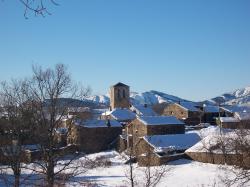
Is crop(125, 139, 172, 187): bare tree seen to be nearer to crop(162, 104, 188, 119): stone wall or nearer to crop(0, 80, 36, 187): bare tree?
crop(0, 80, 36, 187): bare tree

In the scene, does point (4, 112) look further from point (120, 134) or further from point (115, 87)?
point (115, 87)

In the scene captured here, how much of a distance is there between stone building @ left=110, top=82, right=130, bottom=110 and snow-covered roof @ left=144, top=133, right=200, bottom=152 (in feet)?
135

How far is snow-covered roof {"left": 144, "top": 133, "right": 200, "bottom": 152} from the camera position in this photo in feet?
154

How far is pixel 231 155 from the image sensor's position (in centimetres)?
4238

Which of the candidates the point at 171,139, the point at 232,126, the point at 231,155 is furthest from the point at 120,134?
the point at 231,155

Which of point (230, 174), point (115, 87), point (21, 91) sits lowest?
point (230, 174)

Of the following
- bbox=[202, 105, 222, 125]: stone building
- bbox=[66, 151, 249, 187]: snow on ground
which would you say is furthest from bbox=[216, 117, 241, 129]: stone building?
bbox=[66, 151, 249, 187]: snow on ground

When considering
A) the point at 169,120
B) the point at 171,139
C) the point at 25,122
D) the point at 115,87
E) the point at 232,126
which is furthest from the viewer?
the point at 115,87

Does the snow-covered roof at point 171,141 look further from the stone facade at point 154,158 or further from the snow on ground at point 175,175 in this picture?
the snow on ground at point 175,175

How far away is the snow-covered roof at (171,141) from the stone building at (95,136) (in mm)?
10359

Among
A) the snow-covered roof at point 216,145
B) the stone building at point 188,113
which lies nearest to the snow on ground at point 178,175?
the snow-covered roof at point 216,145

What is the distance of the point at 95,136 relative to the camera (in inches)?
2283

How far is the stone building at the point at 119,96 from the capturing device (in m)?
91.9

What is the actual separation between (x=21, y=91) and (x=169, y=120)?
3351cm
